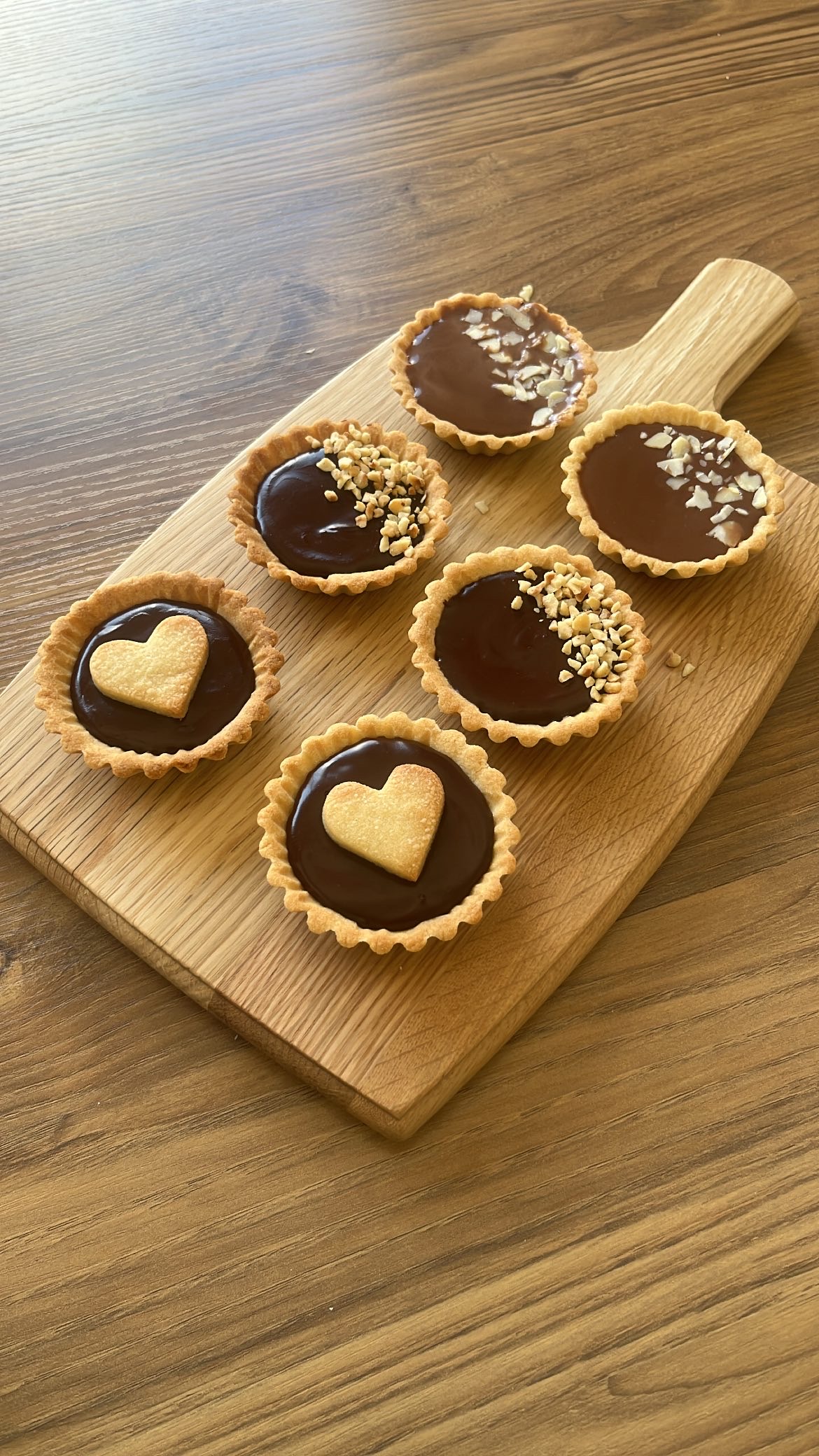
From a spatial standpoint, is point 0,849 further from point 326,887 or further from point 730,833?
point 730,833

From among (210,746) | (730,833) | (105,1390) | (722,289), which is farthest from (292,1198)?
(722,289)

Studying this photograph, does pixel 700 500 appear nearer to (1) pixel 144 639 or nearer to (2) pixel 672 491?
(2) pixel 672 491

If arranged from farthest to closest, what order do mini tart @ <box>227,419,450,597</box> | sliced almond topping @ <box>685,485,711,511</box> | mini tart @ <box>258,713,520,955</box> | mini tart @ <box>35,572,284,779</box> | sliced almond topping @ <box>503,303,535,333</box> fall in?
sliced almond topping @ <box>503,303,535,333</box>, sliced almond topping @ <box>685,485,711,511</box>, mini tart @ <box>227,419,450,597</box>, mini tart @ <box>35,572,284,779</box>, mini tart @ <box>258,713,520,955</box>

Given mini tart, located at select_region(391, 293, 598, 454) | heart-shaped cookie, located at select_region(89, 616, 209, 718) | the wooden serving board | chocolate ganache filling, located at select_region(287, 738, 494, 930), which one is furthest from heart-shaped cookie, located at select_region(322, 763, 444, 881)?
mini tart, located at select_region(391, 293, 598, 454)

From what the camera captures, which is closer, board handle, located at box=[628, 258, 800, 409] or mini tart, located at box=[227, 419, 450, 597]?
mini tart, located at box=[227, 419, 450, 597]

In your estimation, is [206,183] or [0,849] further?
[206,183]

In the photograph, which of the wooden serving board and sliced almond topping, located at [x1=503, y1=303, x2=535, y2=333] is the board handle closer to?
the wooden serving board

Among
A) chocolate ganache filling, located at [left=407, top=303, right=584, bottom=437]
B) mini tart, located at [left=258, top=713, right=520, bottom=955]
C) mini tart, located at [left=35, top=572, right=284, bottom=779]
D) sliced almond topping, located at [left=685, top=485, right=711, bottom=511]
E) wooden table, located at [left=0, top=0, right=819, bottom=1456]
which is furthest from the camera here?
chocolate ganache filling, located at [left=407, top=303, right=584, bottom=437]

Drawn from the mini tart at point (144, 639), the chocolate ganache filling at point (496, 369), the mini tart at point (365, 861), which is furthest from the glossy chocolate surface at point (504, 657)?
the chocolate ganache filling at point (496, 369)
